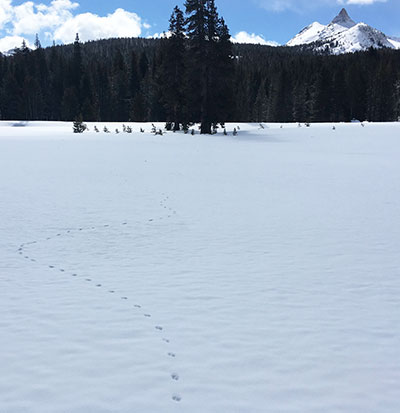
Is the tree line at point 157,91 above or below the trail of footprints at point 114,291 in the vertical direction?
above

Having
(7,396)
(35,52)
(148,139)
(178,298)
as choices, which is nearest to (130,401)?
(7,396)

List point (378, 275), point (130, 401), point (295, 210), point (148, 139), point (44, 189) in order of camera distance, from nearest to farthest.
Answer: point (130, 401)
point (378, 275)
point (295, 210)
point (44, 189)
point (148, 139)

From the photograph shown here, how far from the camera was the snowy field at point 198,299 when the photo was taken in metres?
3.37

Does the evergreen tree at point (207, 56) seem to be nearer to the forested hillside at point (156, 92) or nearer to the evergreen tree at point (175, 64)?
the evergreen tree at point (175, 64)

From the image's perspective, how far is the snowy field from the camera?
3367 millimetres

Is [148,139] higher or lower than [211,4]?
lower

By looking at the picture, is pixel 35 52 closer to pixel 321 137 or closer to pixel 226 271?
pixel 321 137

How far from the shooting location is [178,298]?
518 centimetres

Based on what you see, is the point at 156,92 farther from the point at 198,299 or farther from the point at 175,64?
the point at 198,299

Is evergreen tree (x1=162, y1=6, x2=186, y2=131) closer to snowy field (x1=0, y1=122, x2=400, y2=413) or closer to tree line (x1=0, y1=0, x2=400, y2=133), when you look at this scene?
tree line (x1=0, y1=0, x2=400, y2=133)

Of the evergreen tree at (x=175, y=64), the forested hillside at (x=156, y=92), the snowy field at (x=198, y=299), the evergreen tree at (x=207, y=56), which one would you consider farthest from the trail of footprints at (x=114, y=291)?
the forested hillside at (x=156, y=92)

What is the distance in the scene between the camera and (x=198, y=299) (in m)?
5.17

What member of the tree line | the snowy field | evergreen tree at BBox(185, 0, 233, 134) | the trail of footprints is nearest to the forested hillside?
the tree line

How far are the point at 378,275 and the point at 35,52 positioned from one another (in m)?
101
